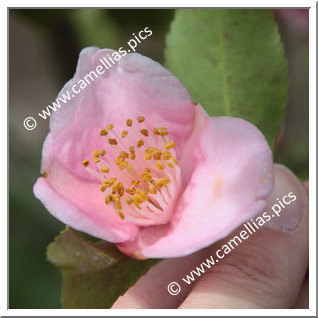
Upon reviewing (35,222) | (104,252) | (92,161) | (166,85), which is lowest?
(35,222)

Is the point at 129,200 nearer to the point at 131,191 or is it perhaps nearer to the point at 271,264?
the point at 131,191

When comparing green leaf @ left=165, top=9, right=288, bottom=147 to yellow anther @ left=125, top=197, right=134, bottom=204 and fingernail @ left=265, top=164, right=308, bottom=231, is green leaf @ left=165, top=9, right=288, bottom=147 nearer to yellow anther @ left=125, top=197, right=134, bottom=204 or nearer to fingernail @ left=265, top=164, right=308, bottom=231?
fingernail @ left=265, top=164, right=308, bottom=231

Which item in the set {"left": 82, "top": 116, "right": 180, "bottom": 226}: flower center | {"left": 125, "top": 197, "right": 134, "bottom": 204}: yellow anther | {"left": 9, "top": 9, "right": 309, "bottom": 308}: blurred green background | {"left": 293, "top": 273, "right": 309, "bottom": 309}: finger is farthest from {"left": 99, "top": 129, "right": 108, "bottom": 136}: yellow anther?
{"left": 293, "top": 273, "right": 309, "bottom": 309}: finger

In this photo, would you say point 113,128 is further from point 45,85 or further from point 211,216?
point 45,85

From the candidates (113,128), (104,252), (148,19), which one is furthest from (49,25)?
(104,252)

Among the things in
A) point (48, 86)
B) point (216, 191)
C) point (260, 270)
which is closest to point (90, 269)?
point (216, 191)

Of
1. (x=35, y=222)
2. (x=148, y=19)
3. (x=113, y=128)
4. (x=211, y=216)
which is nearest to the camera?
(x=211, y=216)

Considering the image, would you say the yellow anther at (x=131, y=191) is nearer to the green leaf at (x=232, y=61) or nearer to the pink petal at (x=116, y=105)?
the pink petal at (x=116, y=105)
